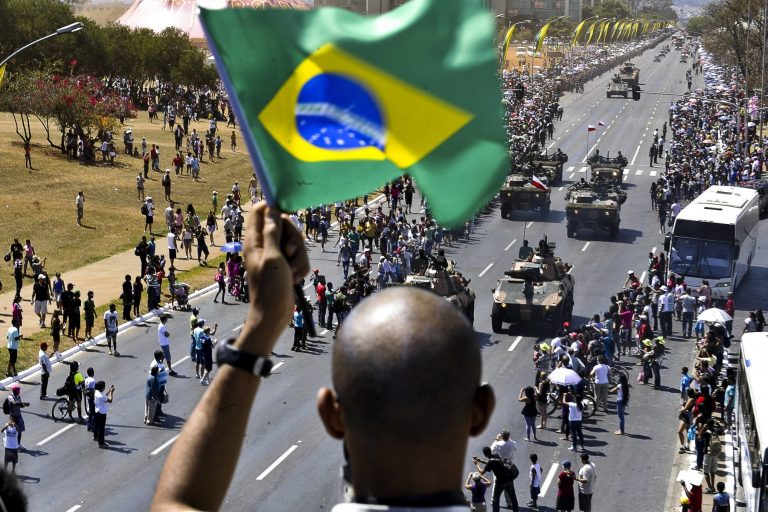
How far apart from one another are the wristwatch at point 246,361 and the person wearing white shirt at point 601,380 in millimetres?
25715

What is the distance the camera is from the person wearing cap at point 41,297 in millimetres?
35656

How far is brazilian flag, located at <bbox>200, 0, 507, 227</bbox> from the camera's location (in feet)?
16.6

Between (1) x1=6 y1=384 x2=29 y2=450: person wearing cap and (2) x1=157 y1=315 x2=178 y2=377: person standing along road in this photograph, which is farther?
(2) x1=157 y1=315 x2=178 y2=377: person standing along road

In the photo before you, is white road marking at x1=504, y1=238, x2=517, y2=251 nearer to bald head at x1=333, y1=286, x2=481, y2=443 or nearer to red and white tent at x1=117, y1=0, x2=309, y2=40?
bald head at x1=333, y1=286, x2=481, y2=443

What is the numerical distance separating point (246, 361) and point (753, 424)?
18892 mm

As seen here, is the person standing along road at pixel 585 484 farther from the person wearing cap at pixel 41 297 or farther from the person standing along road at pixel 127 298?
the person wearing cap at pixel 41 297

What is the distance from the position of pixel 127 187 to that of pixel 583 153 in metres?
29.1

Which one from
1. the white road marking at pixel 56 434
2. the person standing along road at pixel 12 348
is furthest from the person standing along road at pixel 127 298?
the white road marking at pixel 56 434

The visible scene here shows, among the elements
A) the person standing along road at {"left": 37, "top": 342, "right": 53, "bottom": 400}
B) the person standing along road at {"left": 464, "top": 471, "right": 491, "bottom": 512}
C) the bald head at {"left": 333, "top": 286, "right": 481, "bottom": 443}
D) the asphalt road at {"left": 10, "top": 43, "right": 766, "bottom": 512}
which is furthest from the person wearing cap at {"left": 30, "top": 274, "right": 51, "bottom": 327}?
the bald head at {"left": 333, "top": 286, "right": 481, "bottom": 443}

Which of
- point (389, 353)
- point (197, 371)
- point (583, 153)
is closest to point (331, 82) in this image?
point (389, 353)

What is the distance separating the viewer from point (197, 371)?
103ft

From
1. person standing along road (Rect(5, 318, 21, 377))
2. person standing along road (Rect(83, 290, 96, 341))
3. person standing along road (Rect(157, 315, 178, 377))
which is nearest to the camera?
person standing along road (Rect(5, 318, 21, 377))

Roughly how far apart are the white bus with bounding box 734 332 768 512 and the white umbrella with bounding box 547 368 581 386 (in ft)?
10.4

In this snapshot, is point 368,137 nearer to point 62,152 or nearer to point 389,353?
point 389,353
